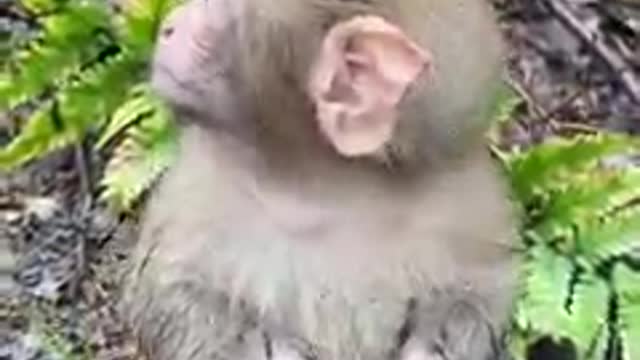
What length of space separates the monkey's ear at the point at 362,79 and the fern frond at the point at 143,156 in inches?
29.4

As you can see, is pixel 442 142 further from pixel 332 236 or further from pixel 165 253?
pixel 165 253

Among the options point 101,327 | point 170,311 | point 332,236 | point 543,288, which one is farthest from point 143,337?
point 101,327

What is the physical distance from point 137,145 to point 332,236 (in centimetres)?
84

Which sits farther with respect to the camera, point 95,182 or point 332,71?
point 95,182

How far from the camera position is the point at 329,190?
318 centimetres

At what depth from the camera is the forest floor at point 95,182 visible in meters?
4.82

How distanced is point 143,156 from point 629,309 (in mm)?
814

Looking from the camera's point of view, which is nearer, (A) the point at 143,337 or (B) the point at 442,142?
(B) the point at 442,142

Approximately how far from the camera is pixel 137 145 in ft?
13.0

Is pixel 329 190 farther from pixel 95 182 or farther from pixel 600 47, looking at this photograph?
pixel 600 47

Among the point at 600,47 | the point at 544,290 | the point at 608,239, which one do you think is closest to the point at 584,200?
the point at 608,239

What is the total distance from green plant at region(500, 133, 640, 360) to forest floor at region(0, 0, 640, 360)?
28.4 inches

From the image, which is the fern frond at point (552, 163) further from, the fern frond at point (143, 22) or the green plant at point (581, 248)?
the fern frond at point (143, 22)

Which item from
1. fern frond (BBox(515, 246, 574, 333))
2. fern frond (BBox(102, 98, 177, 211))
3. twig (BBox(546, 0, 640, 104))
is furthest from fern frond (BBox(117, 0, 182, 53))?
twig (BBox(546, 0, 640, 104))
